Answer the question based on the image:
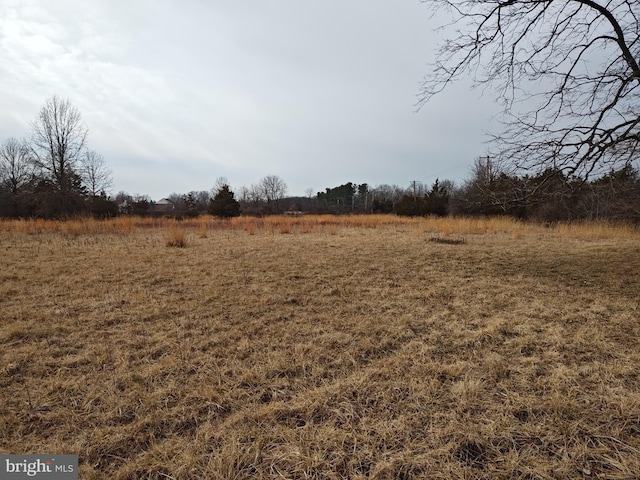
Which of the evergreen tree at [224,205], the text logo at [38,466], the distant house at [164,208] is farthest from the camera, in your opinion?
the distant house at [164,208]

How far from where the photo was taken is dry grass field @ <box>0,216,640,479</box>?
146 centimetres

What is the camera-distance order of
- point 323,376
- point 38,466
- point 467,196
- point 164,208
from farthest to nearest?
point 164,208
point 467,196
point 323,376
point 38,466

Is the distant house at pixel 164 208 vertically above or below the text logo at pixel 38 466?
above

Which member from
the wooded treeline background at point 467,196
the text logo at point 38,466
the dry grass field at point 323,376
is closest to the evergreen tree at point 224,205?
the wooded treeline background at point 467,196

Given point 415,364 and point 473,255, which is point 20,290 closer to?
point 415,364

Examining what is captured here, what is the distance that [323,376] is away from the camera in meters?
2.20

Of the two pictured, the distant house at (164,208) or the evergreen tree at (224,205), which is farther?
the distant house at (164,208)

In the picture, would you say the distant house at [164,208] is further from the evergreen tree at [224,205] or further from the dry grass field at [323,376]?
the dry grass field at [323,376]

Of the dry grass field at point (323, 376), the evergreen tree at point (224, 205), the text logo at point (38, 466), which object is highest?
the evergreen tree at point (224, 205)

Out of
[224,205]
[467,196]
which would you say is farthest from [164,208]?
[467,196]

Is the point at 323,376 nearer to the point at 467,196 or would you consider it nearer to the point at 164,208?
the point at 467,196

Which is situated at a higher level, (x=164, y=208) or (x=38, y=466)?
(x=164, y=208)

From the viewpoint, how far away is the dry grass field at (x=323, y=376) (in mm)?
1464

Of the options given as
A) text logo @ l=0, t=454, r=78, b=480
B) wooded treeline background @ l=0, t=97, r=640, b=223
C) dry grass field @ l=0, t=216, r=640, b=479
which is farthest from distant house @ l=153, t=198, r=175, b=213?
text logo @ l=0, t=454, r=78, b=480
